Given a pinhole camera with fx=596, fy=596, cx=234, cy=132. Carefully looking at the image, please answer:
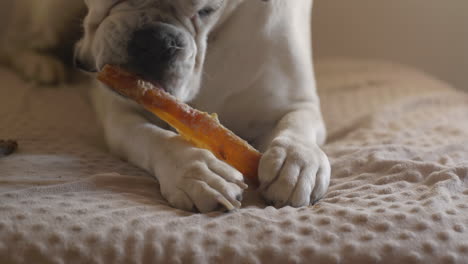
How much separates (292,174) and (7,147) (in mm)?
508

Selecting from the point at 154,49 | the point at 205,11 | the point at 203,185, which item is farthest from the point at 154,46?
the point at 203,185

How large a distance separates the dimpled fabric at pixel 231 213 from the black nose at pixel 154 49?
0.18 meters

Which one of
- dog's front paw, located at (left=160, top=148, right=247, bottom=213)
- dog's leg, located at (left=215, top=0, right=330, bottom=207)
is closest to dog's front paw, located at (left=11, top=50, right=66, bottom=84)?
dog's leg, located at (left=215, top=0, right=330, bottom=207)

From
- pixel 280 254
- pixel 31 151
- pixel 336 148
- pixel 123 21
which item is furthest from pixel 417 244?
pixel 31 151

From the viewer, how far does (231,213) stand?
0.79 m

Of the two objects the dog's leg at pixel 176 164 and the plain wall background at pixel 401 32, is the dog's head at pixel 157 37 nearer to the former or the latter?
the dog's leg at pixel 176 164

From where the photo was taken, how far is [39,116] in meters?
1.25

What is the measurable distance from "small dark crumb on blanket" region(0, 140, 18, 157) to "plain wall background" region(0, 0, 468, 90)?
1313mm

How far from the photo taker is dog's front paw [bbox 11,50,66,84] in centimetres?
148

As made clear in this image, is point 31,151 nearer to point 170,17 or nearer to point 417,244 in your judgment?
point 170,17

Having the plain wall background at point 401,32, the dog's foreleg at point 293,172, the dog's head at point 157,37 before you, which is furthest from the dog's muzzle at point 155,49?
the plain wall background at point 401,32

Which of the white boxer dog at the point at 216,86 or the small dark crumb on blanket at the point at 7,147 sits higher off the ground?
the white boxer dog at the point at 216,86

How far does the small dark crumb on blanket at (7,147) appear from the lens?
1021 millimetres

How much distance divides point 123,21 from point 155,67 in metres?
0.09
